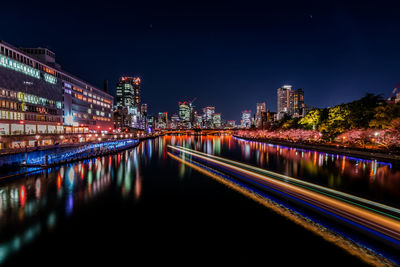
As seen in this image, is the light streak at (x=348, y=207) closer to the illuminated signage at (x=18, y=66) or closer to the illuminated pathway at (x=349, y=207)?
the illuminated pathway at (x=349, y=207)

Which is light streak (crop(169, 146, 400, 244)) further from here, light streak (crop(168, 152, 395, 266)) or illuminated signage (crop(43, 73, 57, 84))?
illuminated signage (crop(43, 73, 57, 84))

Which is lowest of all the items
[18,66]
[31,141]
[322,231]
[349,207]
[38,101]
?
[322,231]

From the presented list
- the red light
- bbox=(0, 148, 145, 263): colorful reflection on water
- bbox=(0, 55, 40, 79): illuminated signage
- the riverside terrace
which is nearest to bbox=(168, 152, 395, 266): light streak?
bbox=(0, 148, 145, 263): colorful reflection on water

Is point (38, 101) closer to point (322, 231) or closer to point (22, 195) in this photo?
point (22, 195)

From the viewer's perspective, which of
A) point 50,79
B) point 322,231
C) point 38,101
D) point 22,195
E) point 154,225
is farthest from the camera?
point 50,79

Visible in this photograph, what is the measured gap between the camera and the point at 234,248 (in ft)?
36.4

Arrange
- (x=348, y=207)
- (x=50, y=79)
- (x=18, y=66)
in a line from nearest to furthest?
(x=348, y=207) < (x=18, y=66) < (x=50, y=79)

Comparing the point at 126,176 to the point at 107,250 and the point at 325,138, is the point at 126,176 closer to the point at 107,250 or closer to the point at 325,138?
the point at 107,250

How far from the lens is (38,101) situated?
6681 centimetres

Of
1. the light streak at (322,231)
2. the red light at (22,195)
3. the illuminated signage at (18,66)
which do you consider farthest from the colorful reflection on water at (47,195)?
the illuminated signage at (18,66)

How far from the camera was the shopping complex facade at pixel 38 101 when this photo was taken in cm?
5378

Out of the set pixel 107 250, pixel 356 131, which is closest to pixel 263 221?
pixel 107 250

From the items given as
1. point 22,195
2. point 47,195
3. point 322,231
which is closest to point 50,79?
point 22,195

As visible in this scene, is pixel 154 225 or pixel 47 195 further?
pixel 47 195
